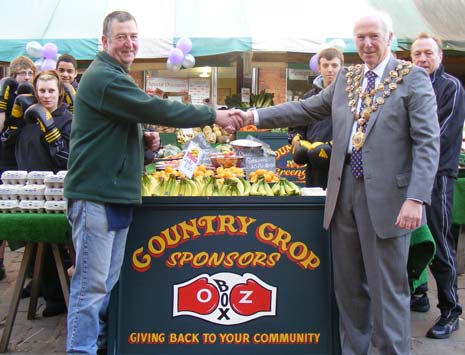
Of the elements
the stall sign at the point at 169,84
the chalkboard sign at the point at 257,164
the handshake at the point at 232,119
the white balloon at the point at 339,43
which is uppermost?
the white balloon at the point at 339,43

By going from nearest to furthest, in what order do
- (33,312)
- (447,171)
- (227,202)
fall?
(227,202), (447,171), (33,312)

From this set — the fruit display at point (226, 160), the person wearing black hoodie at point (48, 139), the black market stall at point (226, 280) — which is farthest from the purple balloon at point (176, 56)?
the black market stall at point (226, 280)

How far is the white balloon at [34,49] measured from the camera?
9.59 meters

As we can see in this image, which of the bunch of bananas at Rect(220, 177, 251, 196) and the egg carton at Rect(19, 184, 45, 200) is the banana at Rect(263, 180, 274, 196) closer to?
the bunch of bananas at Rect(220, 177, 251, 196)

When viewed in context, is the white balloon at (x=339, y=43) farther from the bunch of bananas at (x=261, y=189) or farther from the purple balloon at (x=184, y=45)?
the bunch of bananas at (x=261, y=189)

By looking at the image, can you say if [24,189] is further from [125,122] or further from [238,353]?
[238,353]

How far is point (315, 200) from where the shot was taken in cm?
345

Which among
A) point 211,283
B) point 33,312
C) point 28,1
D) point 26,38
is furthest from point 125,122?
point 28,1

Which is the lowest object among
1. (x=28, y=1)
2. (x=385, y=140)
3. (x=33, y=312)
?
(x=33, y=312)

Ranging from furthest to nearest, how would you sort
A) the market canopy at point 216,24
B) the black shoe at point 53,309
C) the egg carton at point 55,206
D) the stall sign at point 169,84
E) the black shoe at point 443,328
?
the stall sign at point 169,84
the market canopy at point 216,24
the black shoe at point 53,309
the black shoe at point 443,328
the egg carton at point 55,206

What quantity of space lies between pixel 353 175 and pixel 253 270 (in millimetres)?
831

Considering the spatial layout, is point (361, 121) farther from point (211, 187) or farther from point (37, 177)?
point (37, 177)

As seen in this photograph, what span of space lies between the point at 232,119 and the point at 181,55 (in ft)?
21.9

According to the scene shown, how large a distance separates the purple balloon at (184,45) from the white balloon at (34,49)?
2335 mm
